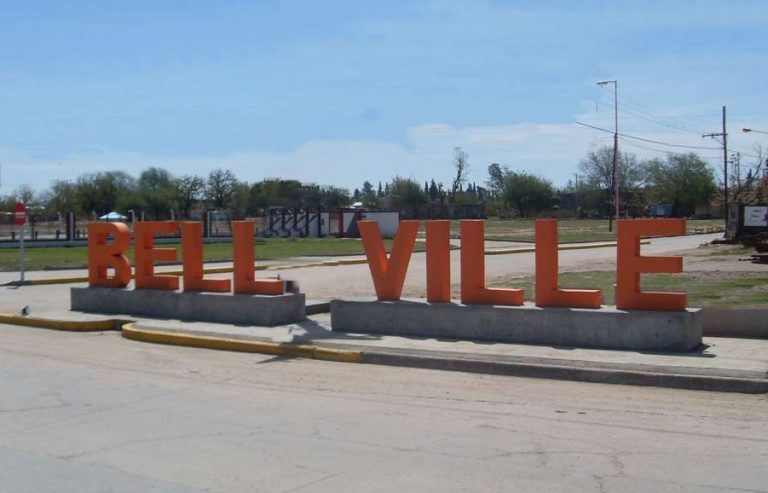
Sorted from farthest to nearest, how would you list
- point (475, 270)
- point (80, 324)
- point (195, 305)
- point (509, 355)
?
point (195, 305)
point (80, 324)
point (475, 270)
point (509, 355)

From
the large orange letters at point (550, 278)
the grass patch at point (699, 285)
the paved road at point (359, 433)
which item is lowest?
Result: the paved road at point (359, 433)

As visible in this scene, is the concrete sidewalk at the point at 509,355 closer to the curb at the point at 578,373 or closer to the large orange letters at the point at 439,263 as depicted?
the curb at the point at 578,373

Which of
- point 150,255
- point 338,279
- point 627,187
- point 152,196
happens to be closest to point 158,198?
point 152,196

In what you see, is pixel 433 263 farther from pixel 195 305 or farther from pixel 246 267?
pixel 195 305

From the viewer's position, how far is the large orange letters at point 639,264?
12484 mm

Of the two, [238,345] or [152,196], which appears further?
[152,196]

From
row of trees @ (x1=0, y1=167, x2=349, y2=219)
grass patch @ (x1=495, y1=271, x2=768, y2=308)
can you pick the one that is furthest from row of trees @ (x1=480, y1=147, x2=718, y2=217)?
grass patch @ (x1=495, y1=271, x2=768, y2=308)

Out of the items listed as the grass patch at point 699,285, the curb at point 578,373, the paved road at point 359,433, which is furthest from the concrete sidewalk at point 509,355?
the grass patch at point 699,285

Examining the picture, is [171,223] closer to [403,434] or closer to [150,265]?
[150,265]

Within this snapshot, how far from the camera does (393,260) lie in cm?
1497

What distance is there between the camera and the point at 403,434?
8445 millimetres

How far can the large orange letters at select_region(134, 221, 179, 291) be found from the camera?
18031mm

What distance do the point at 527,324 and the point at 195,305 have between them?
6851 millimetres

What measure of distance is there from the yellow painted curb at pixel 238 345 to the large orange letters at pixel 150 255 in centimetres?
163
